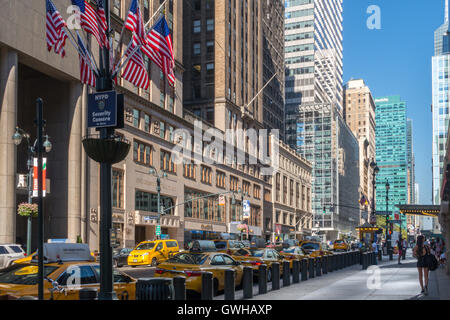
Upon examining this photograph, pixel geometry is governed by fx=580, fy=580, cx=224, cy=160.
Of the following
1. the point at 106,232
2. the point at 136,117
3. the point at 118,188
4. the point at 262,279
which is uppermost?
the point at 136,117

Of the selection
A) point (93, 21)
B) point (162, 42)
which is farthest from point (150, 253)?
point (93, 21)

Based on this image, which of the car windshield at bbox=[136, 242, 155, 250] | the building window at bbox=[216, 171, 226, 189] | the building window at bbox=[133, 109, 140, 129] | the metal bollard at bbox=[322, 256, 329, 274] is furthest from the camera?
the building window at bbox=[216, 171, 226, 189]

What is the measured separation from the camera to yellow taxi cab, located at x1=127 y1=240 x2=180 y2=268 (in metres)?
37.0

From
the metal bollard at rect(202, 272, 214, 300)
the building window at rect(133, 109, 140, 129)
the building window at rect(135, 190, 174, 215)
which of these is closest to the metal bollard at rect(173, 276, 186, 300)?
the metal bollard at rect(202, 272, 214, 300)

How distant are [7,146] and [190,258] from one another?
25560 millimetres

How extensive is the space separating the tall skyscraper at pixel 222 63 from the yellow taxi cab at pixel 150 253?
40476 millimetres

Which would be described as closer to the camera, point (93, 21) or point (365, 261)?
point (93, 21)

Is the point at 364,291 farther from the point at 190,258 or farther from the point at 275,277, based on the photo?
the point at 190,258

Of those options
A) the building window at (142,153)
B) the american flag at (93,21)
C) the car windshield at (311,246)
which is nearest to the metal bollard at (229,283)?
the american flag at (93,21)

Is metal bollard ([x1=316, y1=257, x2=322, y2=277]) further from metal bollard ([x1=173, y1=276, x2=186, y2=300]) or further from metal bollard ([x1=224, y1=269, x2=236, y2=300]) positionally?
metal bollard ([x1=173, y1=276, x2=186, y2=300])

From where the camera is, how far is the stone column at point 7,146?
3956cm

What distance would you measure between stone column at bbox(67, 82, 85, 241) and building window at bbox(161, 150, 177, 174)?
13710mm

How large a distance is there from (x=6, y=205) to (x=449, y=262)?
28.5 metres

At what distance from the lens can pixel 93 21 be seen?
14766 mm
